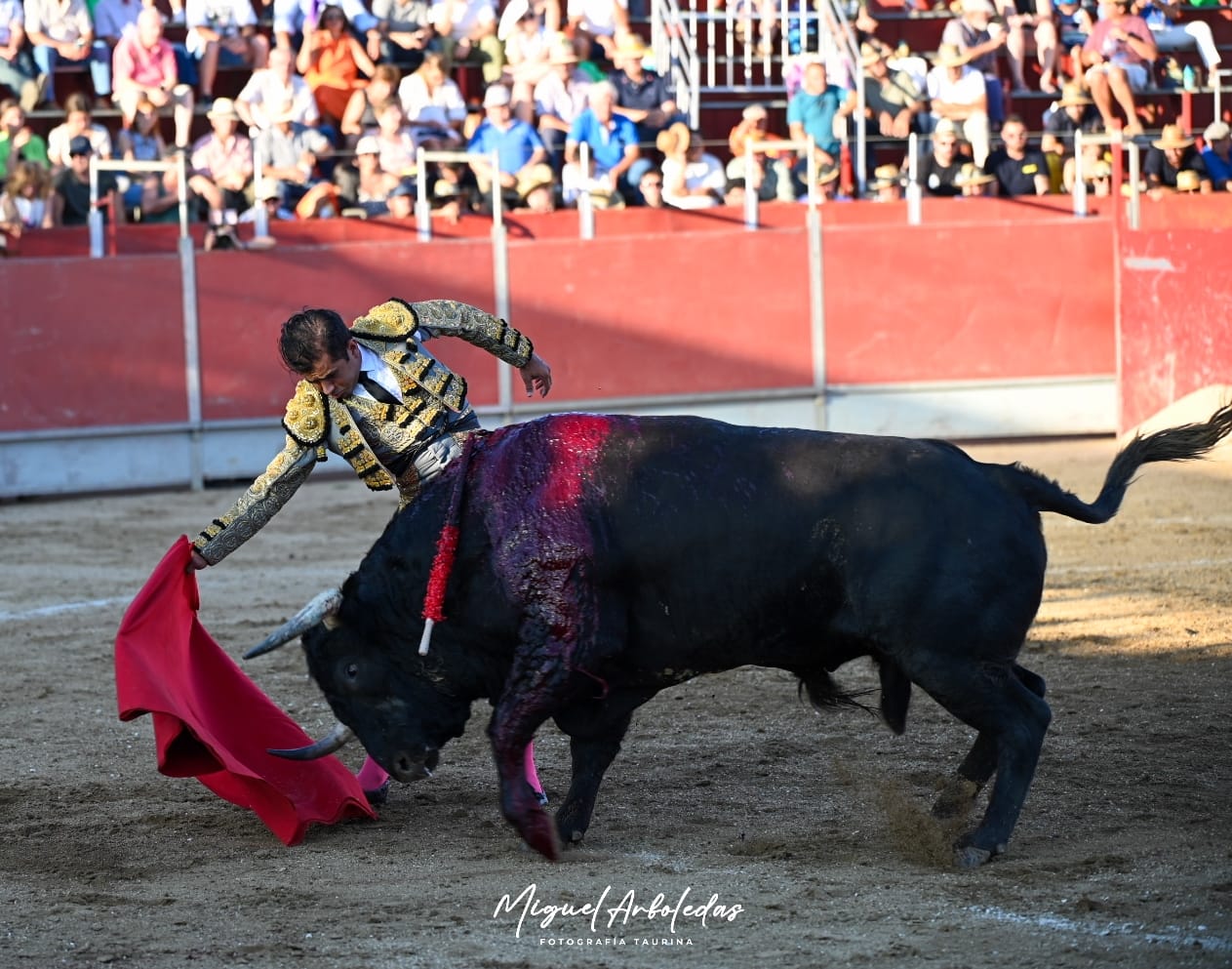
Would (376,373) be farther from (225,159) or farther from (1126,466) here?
(225,159)

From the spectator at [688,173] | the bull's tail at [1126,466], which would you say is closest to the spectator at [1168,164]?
the spectator at [688,173]

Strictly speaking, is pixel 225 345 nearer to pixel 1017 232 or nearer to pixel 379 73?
pixel 379 73

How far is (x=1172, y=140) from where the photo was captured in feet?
41.5

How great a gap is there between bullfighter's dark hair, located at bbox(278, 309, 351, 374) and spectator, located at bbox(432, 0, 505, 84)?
910 centimetres

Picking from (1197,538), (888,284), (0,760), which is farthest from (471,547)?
(888,284)

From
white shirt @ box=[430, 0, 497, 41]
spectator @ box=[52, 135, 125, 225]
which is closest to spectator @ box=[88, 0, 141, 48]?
spectator @ box=[52, 135, 125, 225]

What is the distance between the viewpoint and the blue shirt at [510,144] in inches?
463

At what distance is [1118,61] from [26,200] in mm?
8336

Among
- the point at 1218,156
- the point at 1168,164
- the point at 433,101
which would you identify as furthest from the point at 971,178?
the point at 433,101

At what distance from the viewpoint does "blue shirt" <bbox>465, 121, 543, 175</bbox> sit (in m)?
11.8

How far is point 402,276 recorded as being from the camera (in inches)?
442

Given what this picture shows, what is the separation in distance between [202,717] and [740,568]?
53.9 inches

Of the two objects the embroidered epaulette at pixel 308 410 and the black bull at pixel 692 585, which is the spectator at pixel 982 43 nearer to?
the black bull at pixel 692 585

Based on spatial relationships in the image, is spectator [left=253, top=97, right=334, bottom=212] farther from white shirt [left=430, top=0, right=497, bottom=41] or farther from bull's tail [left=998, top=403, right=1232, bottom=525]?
bull's tail [left=998, top=403, right=1232, bottom=525]
